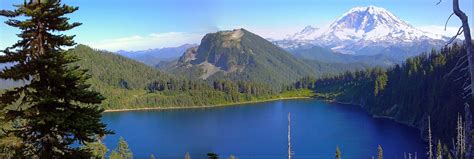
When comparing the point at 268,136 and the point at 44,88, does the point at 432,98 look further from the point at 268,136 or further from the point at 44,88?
the point at 44,88

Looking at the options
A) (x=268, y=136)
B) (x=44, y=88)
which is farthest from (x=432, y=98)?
(x=44, y=88)

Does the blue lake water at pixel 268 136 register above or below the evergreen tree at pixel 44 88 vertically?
below

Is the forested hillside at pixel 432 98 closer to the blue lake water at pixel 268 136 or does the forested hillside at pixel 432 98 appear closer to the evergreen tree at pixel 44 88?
the blue lake water at pixel 268 136

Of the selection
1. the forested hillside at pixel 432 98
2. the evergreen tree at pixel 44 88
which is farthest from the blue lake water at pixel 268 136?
the evergreen tree at pixel 44 88

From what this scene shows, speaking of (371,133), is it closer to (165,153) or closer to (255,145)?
(255,145)

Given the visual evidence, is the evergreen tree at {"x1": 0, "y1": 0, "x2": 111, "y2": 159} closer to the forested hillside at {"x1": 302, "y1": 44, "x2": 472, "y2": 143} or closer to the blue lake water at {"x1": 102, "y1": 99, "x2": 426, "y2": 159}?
the blue lake water at {"x1": 102, "y1": 99, "x2": 426, "y2": 159}

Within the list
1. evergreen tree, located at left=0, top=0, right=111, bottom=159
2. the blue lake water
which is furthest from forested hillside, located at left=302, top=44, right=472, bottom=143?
evergreen tree, located at left=0, top=0, right=111, bottom=159
